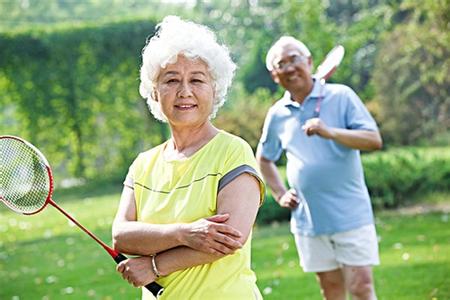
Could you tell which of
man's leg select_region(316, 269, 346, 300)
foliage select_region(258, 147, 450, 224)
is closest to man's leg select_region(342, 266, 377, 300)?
man's leg select_region(316, 269, 346, 300)

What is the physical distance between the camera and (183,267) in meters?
3.10

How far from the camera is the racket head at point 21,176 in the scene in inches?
133

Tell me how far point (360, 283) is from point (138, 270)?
2.25 metres

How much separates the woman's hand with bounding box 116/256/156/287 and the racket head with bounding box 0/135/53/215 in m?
0.40

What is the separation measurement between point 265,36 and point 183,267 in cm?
1618

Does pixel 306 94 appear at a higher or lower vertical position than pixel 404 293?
higher

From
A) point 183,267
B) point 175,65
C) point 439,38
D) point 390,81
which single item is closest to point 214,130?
point 175,65

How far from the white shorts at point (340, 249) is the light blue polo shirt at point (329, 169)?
43mm

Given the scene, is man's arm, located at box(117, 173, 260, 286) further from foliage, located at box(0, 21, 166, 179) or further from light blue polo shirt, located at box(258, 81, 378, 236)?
foliage, located at box(0, 21, 166, 179)

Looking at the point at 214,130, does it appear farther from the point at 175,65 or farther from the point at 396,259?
the point at 396,259

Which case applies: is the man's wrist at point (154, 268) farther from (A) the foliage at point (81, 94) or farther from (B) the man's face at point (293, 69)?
(A) the foliage at point (81, 94)

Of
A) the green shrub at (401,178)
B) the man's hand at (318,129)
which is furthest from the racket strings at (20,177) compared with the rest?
the green shrub at (401,178)

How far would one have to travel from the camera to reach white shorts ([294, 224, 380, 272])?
5195 millimetres

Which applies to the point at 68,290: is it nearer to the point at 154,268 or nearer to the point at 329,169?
the point at 329,169
